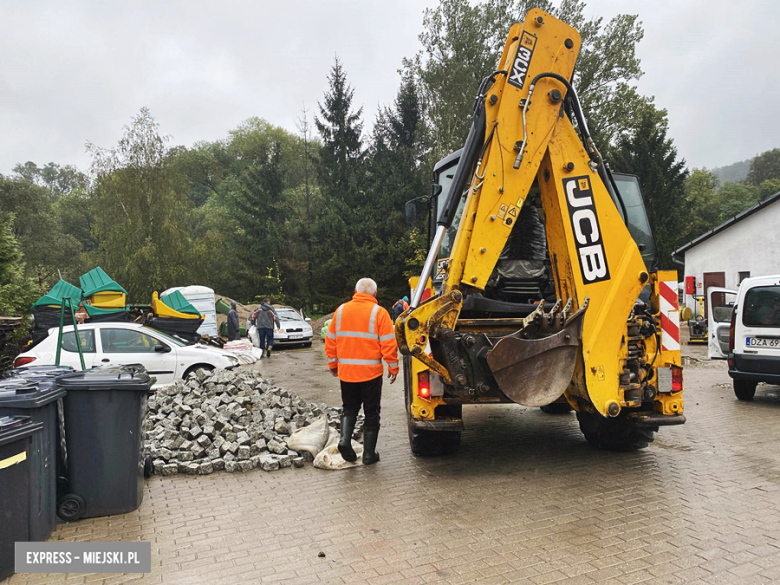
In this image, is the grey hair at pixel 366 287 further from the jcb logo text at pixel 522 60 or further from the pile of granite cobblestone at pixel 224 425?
the jcb logo text at pixel 522 60

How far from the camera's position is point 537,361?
520cm

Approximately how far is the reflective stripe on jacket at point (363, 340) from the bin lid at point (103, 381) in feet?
5.89

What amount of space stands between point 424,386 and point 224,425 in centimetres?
256

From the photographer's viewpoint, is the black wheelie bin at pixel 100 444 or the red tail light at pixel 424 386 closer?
the black wheelie bin at pixel 100 444

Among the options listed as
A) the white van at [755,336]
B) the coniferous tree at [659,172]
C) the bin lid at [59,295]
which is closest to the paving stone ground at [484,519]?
the white van at [755,336]

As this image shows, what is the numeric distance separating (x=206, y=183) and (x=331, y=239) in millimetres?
32466

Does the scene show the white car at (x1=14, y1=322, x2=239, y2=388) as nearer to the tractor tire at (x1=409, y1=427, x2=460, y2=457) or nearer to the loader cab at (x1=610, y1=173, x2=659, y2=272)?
the tractor tire at (x1=409, y1=427, x2=460, y2=457)

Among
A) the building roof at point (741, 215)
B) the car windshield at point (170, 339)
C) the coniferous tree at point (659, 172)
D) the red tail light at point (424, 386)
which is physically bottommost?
the red tail light at point (424, 386)

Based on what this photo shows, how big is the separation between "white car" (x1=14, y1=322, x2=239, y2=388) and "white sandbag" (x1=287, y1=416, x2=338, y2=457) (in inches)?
192

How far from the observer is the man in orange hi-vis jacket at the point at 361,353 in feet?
19.7

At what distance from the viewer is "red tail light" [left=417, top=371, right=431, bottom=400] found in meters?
5.70

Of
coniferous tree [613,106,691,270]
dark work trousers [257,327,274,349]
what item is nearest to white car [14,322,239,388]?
dark work trousers [257,327,274,349]

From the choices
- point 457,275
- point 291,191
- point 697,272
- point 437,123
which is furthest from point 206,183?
point 457,275

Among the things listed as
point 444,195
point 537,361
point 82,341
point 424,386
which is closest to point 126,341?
point 82,341
